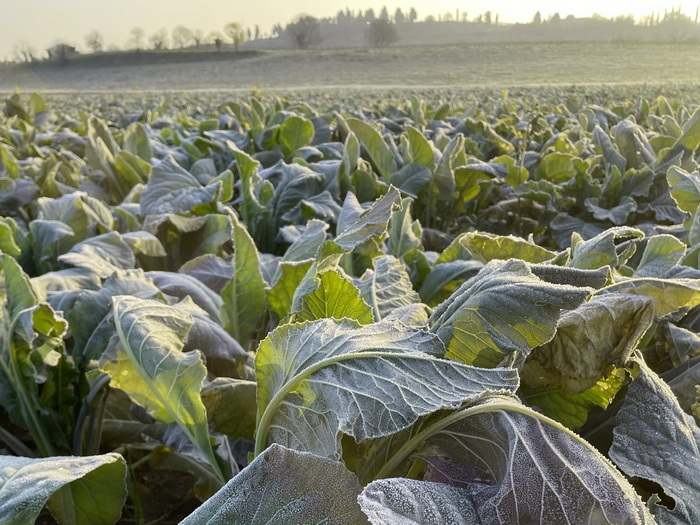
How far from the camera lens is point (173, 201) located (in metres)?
2.46

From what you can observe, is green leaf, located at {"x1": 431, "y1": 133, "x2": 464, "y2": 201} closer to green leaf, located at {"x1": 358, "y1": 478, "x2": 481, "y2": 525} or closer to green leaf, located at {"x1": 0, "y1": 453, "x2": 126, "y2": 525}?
green leaf, located at {"x1": 0, "y1": 453, "x2": 126, "y2": 525}

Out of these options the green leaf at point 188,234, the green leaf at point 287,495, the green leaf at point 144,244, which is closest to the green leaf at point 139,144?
the green leaf at point 188,234

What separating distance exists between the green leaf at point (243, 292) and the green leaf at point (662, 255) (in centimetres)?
86

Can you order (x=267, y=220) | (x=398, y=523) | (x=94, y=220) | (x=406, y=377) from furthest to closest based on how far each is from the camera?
(x=267, y=220) < (x=94, y=220) < (x=406, y=377) < (x=398, y=523)

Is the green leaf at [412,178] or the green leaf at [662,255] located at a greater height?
the green leaf at [662,255]

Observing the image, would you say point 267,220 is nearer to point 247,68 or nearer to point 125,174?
point 125,174

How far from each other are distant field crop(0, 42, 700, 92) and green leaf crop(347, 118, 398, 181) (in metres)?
32.6

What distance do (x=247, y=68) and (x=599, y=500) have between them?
2020 inches

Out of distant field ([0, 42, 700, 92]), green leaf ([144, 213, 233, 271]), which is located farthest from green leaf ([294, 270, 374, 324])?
distant field ([0, 42, 700, 92])

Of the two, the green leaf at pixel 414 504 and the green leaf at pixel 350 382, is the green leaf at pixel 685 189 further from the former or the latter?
the green leaf at pixel 414 504

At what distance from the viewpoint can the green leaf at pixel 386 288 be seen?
1302 millimetres

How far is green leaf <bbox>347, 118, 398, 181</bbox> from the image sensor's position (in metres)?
Result: 3.31

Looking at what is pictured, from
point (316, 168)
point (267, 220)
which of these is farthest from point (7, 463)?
point (316, 168)

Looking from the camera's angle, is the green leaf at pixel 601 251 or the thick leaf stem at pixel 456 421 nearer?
the thick leaf stem at pixel 456 421
